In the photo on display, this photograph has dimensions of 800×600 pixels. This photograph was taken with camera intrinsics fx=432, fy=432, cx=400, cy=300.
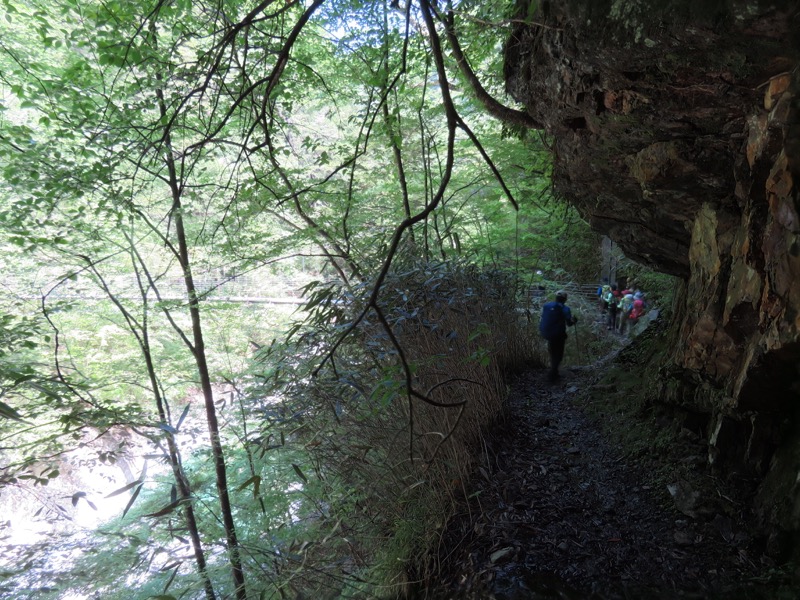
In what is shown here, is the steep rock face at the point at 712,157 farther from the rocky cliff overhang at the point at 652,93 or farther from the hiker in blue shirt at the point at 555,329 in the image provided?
the hiker in blue shirt at the point at 555,329

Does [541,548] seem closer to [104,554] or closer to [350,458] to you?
[350,458]

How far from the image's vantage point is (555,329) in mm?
5648

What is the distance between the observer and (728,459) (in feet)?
8.75

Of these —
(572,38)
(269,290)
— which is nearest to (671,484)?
(572,38)

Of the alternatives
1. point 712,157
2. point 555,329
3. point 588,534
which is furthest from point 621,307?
point 588,534

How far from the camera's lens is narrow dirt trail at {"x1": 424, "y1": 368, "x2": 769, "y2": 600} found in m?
2.31

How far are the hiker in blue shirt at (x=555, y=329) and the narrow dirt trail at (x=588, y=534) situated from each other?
1.98m

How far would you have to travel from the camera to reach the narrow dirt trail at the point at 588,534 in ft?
7.57

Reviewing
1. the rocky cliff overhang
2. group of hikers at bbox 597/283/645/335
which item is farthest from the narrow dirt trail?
group of hikers at bbox 597/283/645/335

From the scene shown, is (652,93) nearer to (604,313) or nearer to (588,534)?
(588,534)

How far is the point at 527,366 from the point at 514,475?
10.0 ft

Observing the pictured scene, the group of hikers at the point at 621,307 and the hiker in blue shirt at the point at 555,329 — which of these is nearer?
the hiker in blue shirt at the point at 555,329

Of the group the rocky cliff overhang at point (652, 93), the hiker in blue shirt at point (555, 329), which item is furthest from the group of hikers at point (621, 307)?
the rocky cliff overhang at point (652, 93)

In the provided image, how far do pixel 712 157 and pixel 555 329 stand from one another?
339 cm
